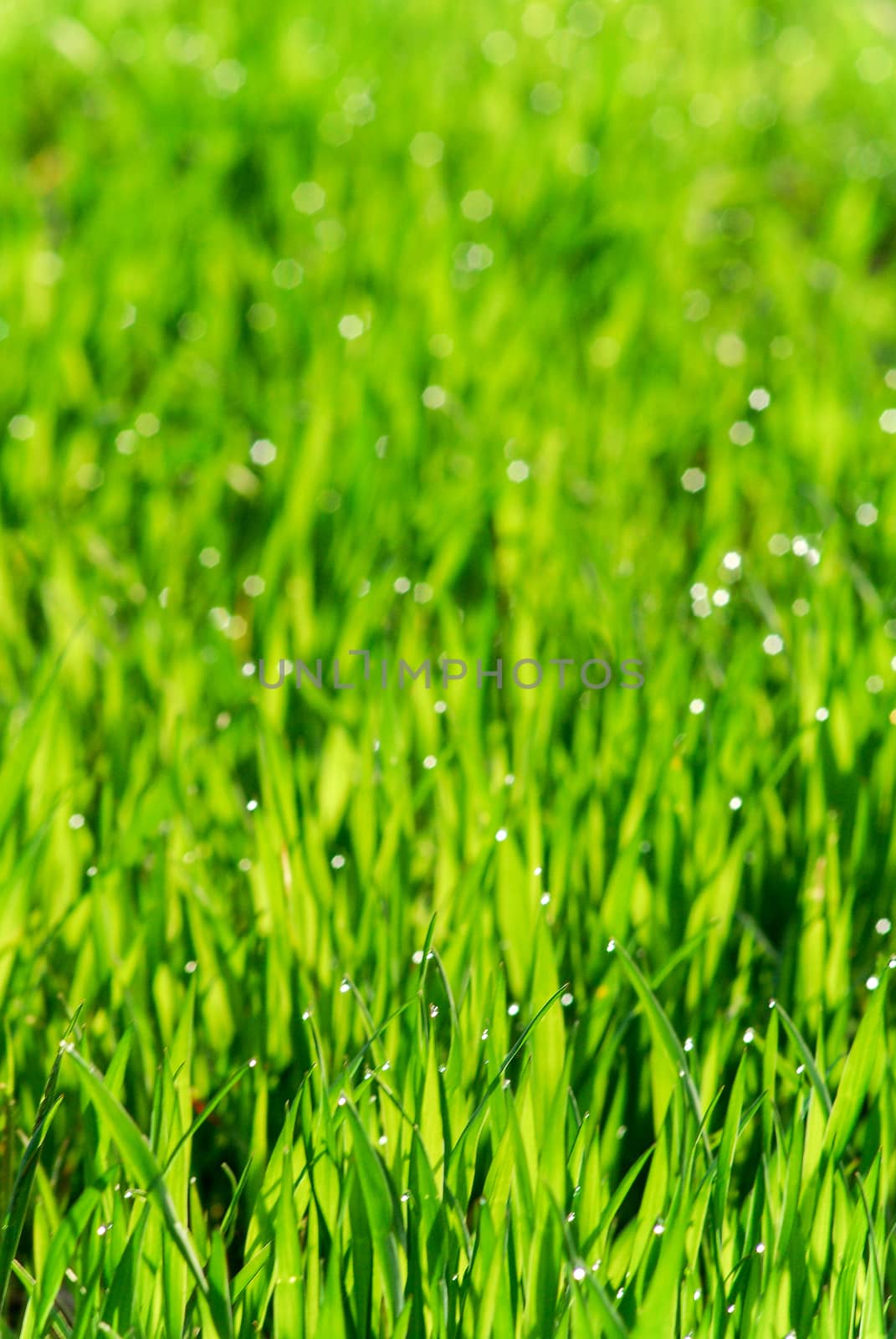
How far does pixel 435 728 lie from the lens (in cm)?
129

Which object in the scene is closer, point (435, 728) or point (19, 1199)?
point (19, 1199)

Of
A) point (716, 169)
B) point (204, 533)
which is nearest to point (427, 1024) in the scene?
point (204, 533)

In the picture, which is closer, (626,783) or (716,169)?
(626,783)

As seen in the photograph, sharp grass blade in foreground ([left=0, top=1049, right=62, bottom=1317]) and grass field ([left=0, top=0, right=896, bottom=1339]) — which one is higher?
grass field ([left=0, top=0, right=896, bottom=1339])

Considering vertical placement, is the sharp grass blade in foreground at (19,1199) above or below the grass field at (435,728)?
below

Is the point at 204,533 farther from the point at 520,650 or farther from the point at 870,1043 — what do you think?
the point at 870,1043

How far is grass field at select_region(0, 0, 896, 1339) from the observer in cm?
82

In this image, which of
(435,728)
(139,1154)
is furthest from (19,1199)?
(435,728)

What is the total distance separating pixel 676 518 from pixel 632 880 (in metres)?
0.72

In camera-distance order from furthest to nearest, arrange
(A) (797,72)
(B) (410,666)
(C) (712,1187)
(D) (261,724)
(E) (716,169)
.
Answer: (A) (797,72) < (E) (716,169) < (B) (410,666) < (D) (261,724) < (C) (712,1187)

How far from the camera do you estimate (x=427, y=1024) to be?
866mm

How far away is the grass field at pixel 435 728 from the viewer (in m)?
0.82

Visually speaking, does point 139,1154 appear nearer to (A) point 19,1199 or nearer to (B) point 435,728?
(A) point 19,1199

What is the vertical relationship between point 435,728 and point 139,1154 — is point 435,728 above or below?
above
